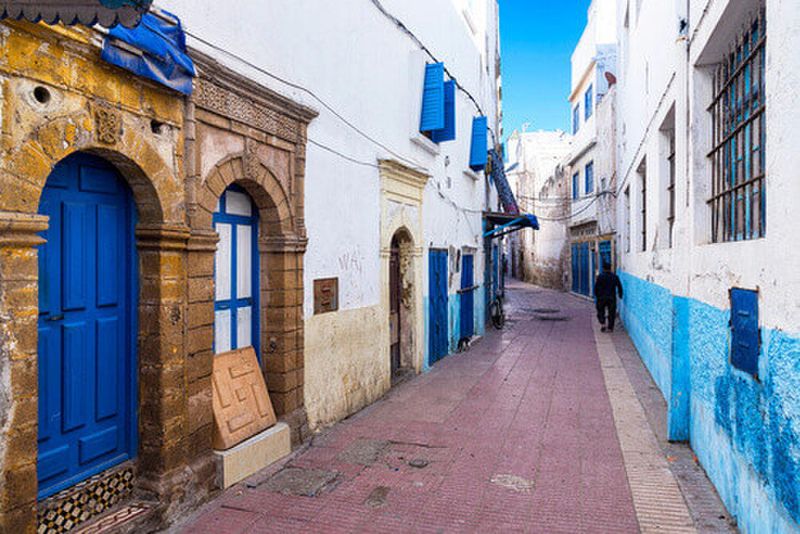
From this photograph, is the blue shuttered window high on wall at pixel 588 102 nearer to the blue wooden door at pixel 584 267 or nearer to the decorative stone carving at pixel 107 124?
the blue wooden door at pixel 584 267

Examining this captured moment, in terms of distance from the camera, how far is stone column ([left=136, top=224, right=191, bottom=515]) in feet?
12.8

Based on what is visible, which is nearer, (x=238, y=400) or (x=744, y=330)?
(x=744, y=330)

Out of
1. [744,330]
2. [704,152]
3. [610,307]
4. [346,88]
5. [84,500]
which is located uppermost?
[346,88]

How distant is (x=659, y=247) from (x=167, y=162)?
6768mm

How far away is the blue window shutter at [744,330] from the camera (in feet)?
11.5

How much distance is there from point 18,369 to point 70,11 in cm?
185

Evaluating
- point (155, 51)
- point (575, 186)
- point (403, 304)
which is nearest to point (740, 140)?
point (155, 51)

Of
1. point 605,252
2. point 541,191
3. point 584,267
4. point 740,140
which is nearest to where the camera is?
point 740,140

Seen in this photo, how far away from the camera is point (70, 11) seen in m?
2.70

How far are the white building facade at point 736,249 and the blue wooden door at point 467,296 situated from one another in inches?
190

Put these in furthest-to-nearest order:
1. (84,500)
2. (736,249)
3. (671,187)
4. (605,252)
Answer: (605,252), (671,187), (736,249), (84,500)

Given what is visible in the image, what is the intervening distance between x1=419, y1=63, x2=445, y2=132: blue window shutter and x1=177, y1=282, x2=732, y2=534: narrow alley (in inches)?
162

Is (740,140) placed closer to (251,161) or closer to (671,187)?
(671,187)

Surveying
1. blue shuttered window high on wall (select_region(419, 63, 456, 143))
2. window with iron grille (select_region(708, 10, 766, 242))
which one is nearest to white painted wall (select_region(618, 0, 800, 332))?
window with iron grille (select_region(708, 10, 766, 242))
